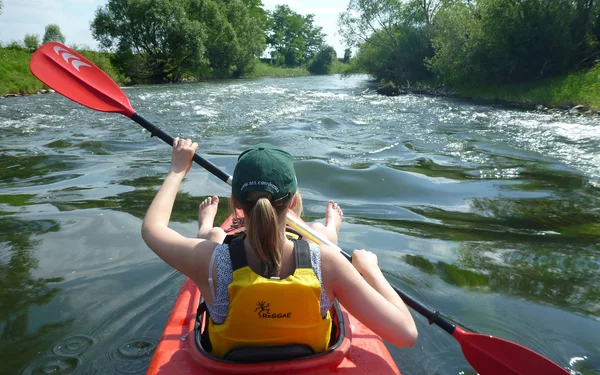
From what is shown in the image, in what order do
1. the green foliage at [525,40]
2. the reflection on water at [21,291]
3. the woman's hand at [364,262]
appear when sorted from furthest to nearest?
the green foliage at [525,40], the reflection on water at [21,291], the woman's hand at [364,262]

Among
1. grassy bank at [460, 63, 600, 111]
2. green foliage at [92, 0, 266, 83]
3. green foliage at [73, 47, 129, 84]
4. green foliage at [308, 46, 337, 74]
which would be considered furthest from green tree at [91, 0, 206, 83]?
green foliage at [308, 46, 337, 74]

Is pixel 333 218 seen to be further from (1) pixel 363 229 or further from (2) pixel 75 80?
(2) pixel 75 80

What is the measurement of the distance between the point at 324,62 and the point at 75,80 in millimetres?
50481

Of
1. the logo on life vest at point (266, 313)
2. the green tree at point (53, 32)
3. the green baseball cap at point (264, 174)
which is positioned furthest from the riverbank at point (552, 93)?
the green tree at point (53, 32)

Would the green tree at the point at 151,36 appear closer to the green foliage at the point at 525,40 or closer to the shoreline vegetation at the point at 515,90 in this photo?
the shoreline vegetation at the point at 515,90

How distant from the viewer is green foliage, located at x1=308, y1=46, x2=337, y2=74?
5184 centimetres

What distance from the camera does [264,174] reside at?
1.43 m

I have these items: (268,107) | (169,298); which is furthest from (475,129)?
(169,298)

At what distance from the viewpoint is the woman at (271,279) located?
1.40m

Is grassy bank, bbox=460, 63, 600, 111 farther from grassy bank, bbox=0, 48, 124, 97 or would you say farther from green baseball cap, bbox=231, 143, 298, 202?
grassy bank, bbox=0, 48, 124, 97

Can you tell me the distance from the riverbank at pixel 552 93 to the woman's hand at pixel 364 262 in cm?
1021

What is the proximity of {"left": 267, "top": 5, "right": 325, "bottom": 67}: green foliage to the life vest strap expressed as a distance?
2286 inches

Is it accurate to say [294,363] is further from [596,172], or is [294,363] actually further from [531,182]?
[596,172]

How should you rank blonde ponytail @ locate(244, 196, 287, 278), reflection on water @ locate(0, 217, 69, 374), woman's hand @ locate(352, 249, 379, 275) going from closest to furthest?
blonde ponytail @ locate(244, 196, 287, 278)
woman's hand @ locate(352, 249, 379, 275)
reflection on water @ locate(0, 217, 69, 374)
